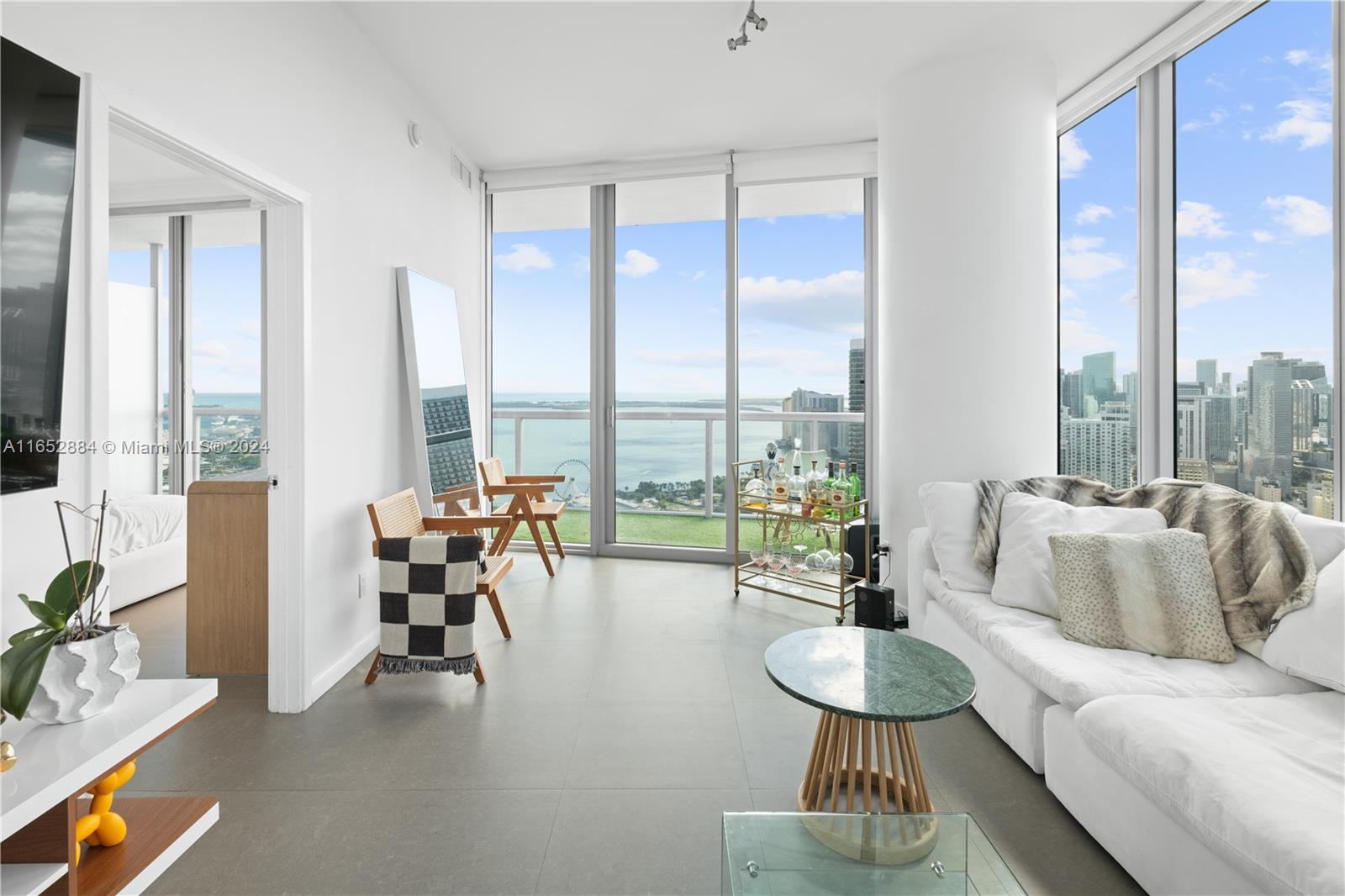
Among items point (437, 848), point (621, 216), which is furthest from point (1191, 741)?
point (621, 216)

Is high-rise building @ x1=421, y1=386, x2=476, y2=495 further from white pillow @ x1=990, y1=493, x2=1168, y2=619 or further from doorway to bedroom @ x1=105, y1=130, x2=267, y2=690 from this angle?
white pillow @ x1=990, y1=493, x2=1168, y2=619

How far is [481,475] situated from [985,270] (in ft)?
10.8

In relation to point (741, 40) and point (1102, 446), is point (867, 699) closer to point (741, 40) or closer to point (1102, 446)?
point (1102, 446)

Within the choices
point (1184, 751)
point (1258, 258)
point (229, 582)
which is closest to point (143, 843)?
point (229, 582)

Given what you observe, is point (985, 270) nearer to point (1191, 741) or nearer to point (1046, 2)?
point (1046, 2)

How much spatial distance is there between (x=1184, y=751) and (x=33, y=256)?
2.79 m

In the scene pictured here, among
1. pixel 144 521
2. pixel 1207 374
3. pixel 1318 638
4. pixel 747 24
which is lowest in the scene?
pixel 1318 638

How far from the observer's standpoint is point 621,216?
4914 millimetres

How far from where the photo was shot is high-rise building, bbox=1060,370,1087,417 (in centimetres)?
357

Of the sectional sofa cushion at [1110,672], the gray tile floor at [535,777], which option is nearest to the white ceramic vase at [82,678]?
the gray tile floor at [535,777]

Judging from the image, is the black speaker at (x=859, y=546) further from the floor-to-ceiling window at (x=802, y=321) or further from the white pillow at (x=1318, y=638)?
the white pillow at (x=1318, y=638)

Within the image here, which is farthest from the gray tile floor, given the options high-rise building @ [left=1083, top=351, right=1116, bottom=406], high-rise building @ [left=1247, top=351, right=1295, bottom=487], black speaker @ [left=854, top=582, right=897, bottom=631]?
high-rise building @ [left=1083, top=351, right=1116, bottom=406]

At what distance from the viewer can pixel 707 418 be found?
4.85m

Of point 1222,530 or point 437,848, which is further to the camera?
point 1222,530
